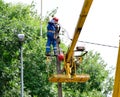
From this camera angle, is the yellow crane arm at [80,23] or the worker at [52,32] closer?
the yellow crane arm at [80,23]

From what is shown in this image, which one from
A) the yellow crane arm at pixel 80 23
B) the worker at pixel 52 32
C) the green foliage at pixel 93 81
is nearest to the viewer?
the yellow crane arm at pixel 80 23

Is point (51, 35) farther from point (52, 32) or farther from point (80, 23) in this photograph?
point (80, 23)

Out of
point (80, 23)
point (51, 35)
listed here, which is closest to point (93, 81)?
point (51, 35)

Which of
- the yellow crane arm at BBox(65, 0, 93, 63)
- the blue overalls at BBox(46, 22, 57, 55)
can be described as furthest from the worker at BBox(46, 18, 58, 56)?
the yellow crane arm at BBox(65, 0, 93, 63)

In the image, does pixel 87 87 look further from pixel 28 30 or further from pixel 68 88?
pixel 28 30

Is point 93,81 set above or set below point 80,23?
below

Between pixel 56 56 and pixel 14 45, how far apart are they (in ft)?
44.4

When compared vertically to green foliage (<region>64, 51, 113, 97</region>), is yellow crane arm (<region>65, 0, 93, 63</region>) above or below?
above

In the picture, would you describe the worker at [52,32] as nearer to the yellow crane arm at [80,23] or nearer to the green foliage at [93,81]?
the yellow crane arm at [80,23]

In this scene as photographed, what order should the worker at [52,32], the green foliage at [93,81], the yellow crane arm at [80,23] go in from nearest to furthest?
1. the yellow crane arm at [80,23]
2. the worker at [52,32]
3. the green foliage at [93,81]

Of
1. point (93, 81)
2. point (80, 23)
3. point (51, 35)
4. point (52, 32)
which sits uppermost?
point (80, 23)

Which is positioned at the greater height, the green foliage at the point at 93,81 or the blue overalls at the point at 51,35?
the blue overalls at the point at 51,35

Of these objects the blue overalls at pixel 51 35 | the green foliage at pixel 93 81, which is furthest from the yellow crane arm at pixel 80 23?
the green foliage at pixel 93 81

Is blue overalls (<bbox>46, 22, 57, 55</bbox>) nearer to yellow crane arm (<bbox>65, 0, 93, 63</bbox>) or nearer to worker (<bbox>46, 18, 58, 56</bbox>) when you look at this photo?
worker (<bbox>46, 18, 58, 56</bbox>)
